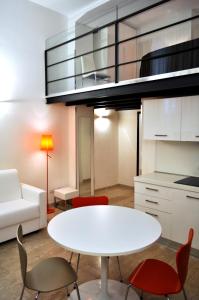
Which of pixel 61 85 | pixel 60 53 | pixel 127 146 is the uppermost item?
pixel 60 53

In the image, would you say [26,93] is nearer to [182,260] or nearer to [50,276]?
[50,276]

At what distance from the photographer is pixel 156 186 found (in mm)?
3123

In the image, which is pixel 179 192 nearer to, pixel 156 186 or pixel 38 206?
pixel 156 186

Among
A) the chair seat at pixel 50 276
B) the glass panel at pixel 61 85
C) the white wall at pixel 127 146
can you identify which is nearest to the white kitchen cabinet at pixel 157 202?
the chair seat at pixel 50 276

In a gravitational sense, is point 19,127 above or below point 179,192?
above

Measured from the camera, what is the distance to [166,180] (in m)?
3.12

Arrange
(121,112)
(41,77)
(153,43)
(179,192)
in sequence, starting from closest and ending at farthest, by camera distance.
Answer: (179,192) < (153,43) < (41,77) < (121,112)

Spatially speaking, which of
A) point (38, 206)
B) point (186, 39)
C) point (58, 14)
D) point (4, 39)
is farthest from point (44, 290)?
point (58, 14)

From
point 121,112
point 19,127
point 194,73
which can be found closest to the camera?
point 194,73

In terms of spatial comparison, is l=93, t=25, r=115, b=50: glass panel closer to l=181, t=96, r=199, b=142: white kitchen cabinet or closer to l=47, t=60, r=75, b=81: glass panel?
l=47, t=60, r=75, b=81: glass panel

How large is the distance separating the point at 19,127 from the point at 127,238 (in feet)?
10.3

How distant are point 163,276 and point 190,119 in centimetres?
194

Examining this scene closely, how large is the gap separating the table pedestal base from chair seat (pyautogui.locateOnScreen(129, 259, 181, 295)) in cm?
49

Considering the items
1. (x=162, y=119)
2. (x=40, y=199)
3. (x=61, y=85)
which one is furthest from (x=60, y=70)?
(x=40, y=199)
